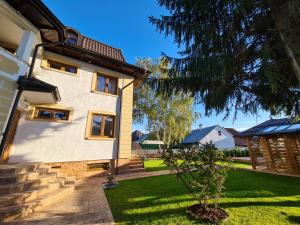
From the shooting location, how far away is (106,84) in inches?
428

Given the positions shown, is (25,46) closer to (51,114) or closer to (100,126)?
(51,114)

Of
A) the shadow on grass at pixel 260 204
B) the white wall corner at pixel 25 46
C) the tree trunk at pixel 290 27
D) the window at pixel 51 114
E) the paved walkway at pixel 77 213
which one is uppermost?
the white wall corner at pixel 25 46

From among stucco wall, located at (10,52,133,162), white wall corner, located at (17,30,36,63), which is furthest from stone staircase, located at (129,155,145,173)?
white wall corner, located at (17,30,36,63)

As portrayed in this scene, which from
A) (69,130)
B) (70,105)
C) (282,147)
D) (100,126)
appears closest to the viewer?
(69,130)

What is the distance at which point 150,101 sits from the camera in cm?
2164

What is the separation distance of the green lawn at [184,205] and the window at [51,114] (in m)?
5.10

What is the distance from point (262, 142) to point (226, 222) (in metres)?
12.2

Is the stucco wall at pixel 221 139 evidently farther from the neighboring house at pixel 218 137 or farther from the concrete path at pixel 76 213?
the concrete path at pixel 76 213

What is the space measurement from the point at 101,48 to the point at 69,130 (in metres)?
6.92

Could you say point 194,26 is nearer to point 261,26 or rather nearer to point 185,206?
point 261,26

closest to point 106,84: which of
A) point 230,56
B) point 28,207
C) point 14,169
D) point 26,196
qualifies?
point 14,169

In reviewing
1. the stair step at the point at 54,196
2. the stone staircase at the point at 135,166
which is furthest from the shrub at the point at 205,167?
the stone staircase at the point at 135,166

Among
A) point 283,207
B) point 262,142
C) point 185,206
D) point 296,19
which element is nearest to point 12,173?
point 185,206

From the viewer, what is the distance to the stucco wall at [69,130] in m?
7.87
